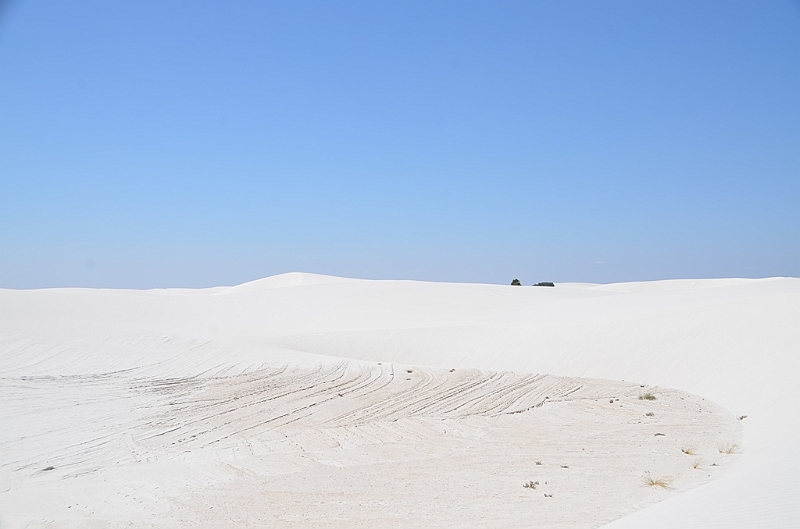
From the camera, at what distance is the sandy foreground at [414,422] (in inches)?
291

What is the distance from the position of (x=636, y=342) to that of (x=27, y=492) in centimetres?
1566

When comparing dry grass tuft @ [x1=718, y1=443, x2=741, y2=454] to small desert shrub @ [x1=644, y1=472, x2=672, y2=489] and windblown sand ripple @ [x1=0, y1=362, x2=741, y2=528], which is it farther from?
small desert shrub @ [x1=644, y1=472, x2=672, y2=489]

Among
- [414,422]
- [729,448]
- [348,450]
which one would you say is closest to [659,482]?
[729,448]

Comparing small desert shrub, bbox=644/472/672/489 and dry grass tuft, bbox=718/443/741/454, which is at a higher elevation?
dry grass tuft, bbox=718/443/741/454

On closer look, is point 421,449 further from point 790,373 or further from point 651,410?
point 790,373

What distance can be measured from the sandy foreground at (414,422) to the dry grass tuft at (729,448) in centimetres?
5

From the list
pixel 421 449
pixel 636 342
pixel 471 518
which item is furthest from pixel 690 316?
pixel 471 518

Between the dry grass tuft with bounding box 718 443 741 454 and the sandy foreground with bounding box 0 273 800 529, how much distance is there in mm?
48

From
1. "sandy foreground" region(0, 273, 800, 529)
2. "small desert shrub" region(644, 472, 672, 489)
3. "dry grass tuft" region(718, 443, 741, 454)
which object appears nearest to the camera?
"sandy foreground" region(0, 273, 800, 529)

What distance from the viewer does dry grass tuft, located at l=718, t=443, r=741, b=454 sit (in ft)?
30.6

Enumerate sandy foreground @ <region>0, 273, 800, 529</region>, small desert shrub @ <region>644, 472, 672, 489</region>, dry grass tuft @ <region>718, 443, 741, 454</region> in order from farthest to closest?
dry grass tuft @ <region>718, 443, 741, 454</region>
small desert shrub @ <region>644, 472, 672, 489</region>
sandy foreground @ <region>0, 273, 800, 529</region>

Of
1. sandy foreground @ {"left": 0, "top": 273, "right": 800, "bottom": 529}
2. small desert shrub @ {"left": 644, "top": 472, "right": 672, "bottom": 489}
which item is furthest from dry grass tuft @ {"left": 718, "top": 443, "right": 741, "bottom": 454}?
small desert shrub @ {"left": 644, "top": 472, "right": 672, "bottom": 489}

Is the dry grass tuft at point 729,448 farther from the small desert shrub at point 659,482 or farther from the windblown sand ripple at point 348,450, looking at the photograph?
the small desert shrub at point 659,482

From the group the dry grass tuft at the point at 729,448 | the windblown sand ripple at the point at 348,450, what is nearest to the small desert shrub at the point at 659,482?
the windblown sand ripple at the point at 348,450
